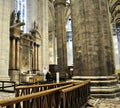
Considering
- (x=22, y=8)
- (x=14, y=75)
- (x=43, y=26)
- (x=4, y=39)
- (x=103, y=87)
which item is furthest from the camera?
(x=43, y=26)

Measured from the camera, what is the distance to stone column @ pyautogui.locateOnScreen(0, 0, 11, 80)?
1139 centimetres

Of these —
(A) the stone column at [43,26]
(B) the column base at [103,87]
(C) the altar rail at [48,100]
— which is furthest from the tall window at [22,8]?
(C) the altar rail at [48,100]

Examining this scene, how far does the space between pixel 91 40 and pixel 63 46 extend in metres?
7.85

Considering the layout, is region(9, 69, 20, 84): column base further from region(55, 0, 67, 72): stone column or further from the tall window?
the tall window

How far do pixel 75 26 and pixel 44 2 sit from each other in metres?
15.0

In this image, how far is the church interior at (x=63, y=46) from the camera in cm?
527

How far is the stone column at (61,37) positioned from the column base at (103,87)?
7.73m

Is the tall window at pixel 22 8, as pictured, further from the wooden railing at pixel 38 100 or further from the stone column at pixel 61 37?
the wooden railing at pixel 38 100

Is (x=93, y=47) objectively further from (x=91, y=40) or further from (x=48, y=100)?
(x=48, y=100)

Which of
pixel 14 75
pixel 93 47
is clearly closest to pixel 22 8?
pixel 14 75

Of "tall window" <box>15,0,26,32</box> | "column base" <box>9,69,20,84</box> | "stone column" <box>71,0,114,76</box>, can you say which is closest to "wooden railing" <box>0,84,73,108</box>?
Result: "stone column" <box>71,0,114,76</box>

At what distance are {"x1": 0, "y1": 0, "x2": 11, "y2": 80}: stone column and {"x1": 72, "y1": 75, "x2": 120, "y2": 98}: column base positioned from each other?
768 cm

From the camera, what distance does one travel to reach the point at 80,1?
587 centimetres

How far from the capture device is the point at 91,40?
5.42 metres
